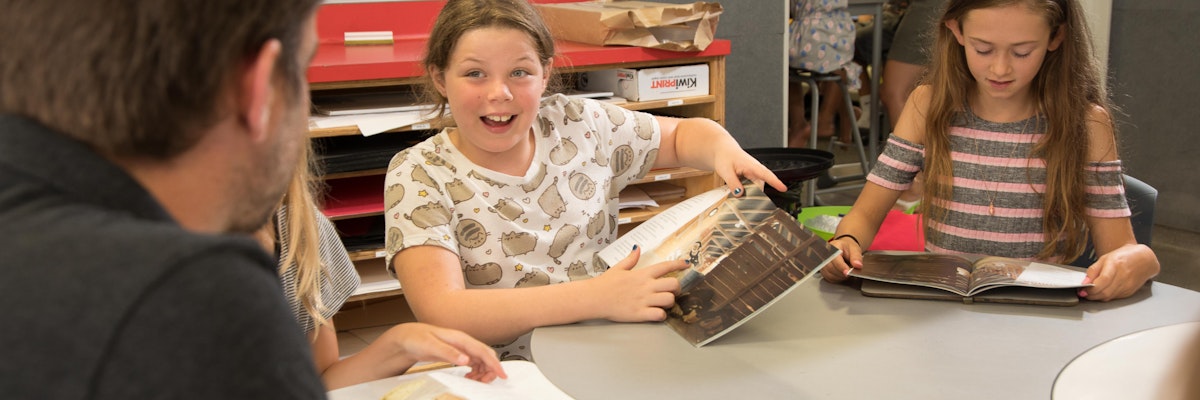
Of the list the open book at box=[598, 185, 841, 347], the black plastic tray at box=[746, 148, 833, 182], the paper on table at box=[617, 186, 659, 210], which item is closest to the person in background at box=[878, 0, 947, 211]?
the black plastic tray at box=[746, 148, 833, 182]

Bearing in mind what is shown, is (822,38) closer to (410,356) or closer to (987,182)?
(987,182)

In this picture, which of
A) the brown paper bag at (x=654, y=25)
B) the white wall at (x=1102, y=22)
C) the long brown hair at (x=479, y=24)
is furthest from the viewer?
the white wall at (x=1102, y=22)

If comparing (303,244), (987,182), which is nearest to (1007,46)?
(987,182)

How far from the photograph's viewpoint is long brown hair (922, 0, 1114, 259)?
1.69m

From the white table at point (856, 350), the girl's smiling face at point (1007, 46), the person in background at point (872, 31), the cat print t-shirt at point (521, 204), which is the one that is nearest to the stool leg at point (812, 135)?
the person in background at point (872, 31)

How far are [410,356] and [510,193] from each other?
427 mm

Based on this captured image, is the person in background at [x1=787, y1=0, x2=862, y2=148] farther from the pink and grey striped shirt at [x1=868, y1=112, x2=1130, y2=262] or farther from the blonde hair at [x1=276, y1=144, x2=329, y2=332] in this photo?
the blonde hair at [x1=276, y1=144, x2=329, y2=332]

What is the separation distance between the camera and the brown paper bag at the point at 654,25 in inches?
101

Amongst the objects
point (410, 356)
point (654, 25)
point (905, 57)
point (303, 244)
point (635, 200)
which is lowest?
point (635, 200)

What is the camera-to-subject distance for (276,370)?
0.55 metres

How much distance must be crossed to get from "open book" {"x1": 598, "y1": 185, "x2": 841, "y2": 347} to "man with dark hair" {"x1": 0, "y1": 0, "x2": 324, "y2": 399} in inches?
29.2

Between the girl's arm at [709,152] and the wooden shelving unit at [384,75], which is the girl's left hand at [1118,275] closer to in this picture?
the girl's arm at [709,152]

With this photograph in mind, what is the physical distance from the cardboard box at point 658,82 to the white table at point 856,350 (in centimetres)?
130

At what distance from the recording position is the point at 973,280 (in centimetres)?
141
